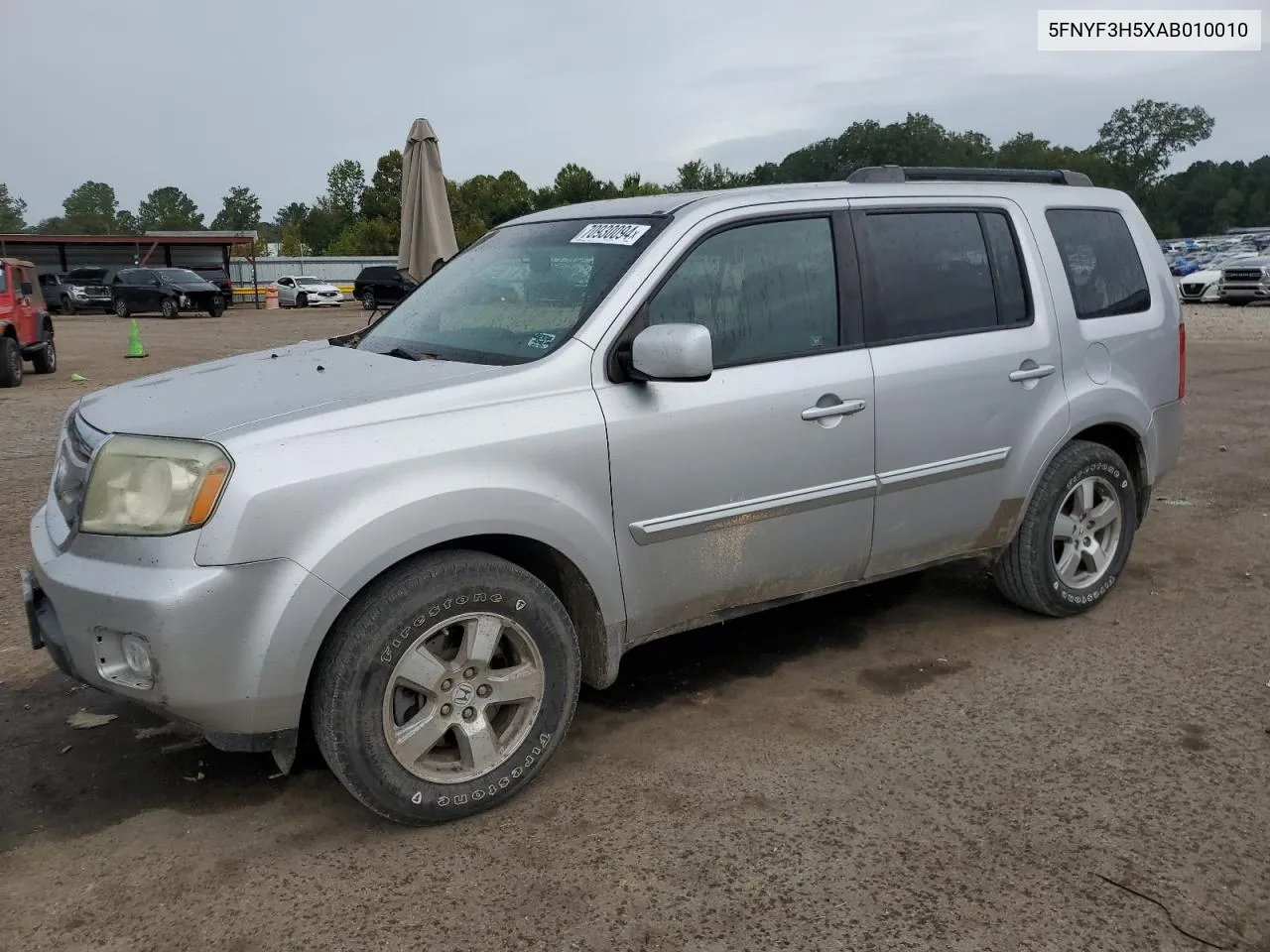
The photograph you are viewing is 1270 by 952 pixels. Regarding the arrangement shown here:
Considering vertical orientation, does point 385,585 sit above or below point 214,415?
below

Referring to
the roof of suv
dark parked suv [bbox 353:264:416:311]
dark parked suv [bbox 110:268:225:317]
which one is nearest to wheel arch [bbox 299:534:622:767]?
the roof of suv

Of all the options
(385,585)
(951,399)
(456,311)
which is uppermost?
(456,311)

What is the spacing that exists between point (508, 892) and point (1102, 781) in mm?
1827

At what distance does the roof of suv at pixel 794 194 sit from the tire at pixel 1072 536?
3.65 ft

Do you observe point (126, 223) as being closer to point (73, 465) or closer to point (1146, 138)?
point (1146, 138)

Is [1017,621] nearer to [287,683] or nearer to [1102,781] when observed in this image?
[1102,781]

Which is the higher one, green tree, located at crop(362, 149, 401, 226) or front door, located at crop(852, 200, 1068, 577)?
green tree, located at crop(362, 149, 401, 226)

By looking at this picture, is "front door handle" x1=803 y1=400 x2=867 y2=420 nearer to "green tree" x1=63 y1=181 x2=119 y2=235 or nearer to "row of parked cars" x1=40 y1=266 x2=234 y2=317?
"row of parked cars" x1=40 y1=266 x2=234 y2=317

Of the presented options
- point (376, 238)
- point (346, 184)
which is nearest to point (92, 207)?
point (346, 184)

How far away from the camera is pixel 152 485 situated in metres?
2.79

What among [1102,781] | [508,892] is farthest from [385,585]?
[1102,781]

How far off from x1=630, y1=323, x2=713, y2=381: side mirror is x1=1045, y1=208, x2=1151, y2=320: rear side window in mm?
2132

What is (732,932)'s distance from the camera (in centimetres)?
256

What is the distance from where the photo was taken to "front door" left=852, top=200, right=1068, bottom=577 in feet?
12.8
